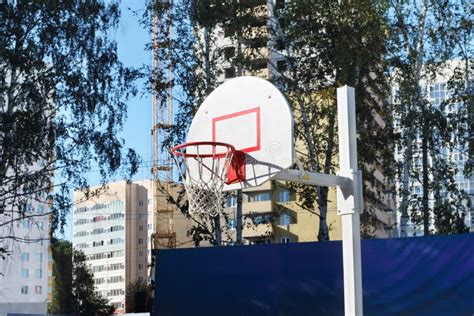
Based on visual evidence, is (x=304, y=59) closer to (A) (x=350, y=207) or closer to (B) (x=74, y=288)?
(A) (x=350, y=207)

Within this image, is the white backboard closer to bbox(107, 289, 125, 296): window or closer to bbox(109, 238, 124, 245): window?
bbox(107, 289, 125, 296): window

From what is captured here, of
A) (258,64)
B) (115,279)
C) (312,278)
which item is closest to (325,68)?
(258,64)

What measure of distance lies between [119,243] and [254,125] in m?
89.8

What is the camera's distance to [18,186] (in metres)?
16.2

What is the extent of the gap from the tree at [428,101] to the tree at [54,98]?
599 cm

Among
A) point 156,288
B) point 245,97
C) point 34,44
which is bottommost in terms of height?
point 156,288

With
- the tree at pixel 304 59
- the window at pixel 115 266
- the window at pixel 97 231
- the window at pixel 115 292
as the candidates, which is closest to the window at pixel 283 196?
the tree at pixel 304 59

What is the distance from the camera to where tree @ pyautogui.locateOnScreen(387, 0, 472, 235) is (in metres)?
17.2

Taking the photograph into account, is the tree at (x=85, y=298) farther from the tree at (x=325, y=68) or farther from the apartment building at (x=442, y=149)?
the tree at (x=325, y=68)

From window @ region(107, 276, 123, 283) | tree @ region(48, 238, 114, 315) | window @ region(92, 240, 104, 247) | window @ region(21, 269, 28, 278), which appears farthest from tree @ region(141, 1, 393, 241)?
window @ region(92, 240, 104, 247)

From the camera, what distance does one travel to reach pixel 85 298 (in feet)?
200

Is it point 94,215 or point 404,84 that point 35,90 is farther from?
point 94,215

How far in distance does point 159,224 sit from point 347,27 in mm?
44548

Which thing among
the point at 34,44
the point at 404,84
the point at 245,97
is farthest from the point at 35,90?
the point at 245,97
